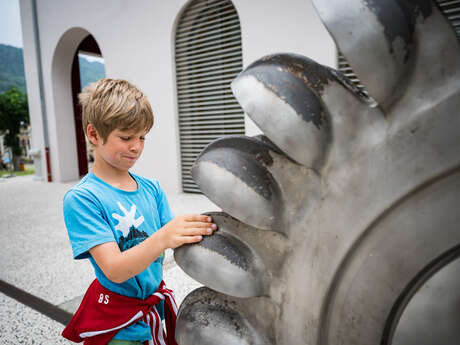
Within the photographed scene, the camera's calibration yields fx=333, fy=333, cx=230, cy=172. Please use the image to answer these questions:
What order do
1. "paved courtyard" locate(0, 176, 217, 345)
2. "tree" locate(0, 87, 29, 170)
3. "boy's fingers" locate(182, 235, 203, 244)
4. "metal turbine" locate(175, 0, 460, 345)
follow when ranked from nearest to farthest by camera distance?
"metal turbine" locate(175, 0, 460, 345) → "boy's fingers" locate(182, 235, 203, 244) → "paved courtyard" locate(0, 176, 217, 345) → "tree" locate(0, 87, 29, 170)

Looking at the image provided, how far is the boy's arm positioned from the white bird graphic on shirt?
0.28ft

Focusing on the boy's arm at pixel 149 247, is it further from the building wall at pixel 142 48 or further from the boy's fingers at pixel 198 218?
the building wall at pixel 142 48

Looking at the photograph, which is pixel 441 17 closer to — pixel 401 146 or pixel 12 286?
pixel 401 146

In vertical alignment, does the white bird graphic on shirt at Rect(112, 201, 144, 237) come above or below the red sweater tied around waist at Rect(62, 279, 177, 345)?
above

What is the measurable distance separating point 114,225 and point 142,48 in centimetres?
502

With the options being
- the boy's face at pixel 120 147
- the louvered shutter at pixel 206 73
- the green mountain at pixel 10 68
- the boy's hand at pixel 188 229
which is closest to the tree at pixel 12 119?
the louvered shutter at pixel 206 73

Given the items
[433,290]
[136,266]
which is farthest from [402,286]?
[136,266]

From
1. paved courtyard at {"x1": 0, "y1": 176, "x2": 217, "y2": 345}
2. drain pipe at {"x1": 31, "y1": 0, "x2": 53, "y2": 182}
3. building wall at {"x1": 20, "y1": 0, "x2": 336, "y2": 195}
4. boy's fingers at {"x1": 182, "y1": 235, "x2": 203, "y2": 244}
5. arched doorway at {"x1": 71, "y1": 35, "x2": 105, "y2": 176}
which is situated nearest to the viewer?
boy's fingers at {"x1": 182, "y1": 235, "x2": 203, "y2": 244}

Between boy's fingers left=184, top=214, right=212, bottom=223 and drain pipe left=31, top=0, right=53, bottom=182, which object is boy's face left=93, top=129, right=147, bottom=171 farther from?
drain pipe left=31, top=0, right=53, bottom=182

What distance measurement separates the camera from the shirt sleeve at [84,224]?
85cm

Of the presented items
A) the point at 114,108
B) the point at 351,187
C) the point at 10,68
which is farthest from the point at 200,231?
the point at 10,68

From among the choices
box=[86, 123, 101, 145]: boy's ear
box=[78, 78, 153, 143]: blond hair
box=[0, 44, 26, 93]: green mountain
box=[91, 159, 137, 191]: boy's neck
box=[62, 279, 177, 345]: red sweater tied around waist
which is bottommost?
box=[62, 279, 177, 345]: red sweater tied around waist

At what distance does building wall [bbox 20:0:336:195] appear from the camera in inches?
149

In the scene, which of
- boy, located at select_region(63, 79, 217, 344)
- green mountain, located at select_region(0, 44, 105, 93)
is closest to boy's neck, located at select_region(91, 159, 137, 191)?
boy, located at select_region(63, 79, 217, 344)
